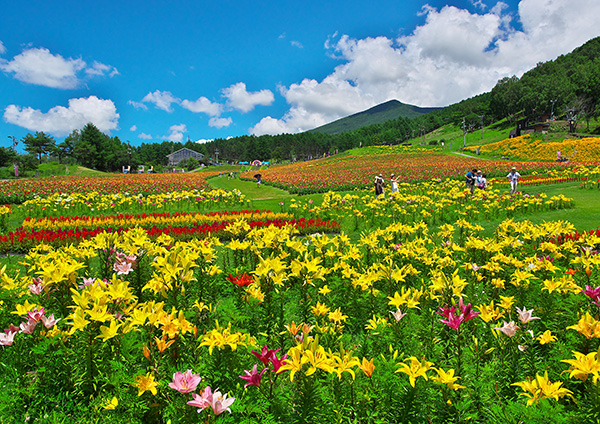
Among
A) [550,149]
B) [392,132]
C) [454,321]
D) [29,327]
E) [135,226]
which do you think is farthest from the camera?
[392,132]

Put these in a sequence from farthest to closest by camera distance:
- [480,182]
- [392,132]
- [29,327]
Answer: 1. [392,132]
2. [480,182]
3. [29,327]

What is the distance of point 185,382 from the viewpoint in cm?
147

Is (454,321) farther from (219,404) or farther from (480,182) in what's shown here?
(480,182)

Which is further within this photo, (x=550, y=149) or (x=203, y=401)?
(x=550, y=149)

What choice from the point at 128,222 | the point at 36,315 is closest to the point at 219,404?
the point at 36,315

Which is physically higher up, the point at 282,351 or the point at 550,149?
the point at 282,351

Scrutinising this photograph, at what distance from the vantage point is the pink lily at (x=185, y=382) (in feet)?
4.64

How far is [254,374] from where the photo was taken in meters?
1.60

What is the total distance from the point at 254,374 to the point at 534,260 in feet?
12.9

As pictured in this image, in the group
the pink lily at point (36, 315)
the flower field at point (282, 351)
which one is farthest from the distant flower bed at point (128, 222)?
the pink lily at point (36, 315)

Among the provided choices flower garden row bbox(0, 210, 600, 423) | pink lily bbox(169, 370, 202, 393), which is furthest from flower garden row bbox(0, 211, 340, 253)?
pink lily bbox(169, 370, 202, 393)

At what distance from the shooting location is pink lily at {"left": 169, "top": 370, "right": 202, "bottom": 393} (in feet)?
4.64

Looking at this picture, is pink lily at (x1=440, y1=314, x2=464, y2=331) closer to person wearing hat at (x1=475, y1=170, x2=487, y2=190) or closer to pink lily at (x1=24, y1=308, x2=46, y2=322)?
pink lily at (x1=24, y1=308, x2=46, y2=322)

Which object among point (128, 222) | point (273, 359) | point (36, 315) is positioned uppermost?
point (36, 315)
